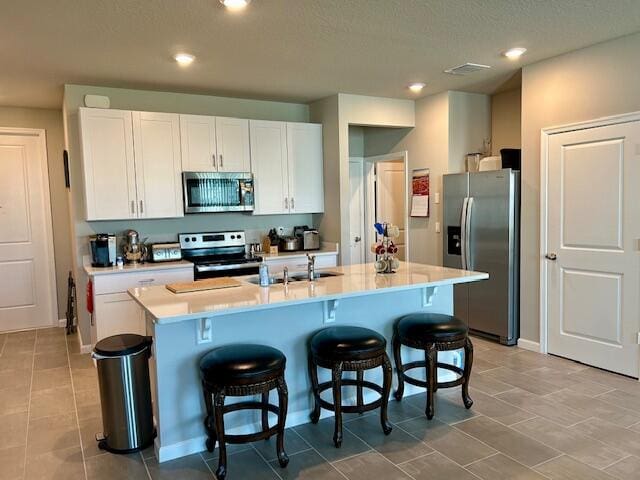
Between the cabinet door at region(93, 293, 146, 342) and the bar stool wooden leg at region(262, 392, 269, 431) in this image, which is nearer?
the bar stool wooden leg at region(262, 392, 269, 431)

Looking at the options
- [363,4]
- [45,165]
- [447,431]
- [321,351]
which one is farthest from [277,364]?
[45,165]

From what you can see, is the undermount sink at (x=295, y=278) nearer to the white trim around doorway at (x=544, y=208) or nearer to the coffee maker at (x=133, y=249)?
the coffee maker at (x=133, y=249)

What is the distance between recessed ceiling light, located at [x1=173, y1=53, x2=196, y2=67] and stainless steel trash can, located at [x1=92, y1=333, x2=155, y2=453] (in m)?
2.17

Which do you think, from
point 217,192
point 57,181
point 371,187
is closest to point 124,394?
point 217,192

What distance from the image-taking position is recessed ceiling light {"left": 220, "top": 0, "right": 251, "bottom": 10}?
279 cm

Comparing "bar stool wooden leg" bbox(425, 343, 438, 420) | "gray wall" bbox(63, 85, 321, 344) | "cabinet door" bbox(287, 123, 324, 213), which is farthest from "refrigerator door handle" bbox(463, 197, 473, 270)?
"bar stool wooden leg" bbox(425, 343, 438, 420)

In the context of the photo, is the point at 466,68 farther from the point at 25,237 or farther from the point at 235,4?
the point at 25,237

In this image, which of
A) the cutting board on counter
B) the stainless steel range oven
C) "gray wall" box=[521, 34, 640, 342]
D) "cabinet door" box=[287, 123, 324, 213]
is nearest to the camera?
the cutting board on counter

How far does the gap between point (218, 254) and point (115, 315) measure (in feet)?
4.27

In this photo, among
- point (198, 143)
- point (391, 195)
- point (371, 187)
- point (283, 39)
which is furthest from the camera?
point (391, 195)

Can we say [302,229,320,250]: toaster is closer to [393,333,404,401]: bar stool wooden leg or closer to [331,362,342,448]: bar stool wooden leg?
[393,333,404,401]: bar stool wooden leg

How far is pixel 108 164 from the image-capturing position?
449cm

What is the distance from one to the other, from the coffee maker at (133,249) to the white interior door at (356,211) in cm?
279

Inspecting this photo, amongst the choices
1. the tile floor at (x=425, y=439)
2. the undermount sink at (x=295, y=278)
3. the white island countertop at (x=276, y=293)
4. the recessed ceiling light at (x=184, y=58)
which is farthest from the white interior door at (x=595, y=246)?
the recessed ceiling light at (x=184, y=58)
